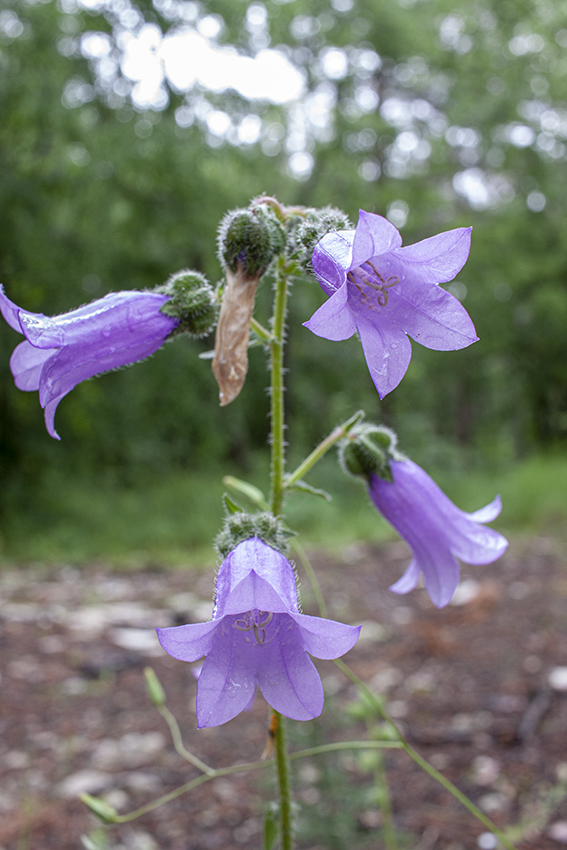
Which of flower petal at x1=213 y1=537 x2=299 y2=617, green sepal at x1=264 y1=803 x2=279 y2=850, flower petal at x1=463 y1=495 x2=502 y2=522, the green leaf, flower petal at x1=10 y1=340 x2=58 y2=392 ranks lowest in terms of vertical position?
green sepal at x1=264 y1=803 x2=279 y2=850

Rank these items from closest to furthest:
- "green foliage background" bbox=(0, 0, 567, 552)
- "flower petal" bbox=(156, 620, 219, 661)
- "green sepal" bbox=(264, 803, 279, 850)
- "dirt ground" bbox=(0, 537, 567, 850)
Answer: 1. "flower petal" bbox=(156, 620, 219, 661)
2. "green sepal" bbox=(264, 803, 279, 850)
3. "dirt ground" bbox=(0, 537, 567, 850)
4. "green foliage background" bbox=(0, 0, 567, 552)

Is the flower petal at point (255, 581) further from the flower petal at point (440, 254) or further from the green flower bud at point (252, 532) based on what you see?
the flower petal at point (440, 254)

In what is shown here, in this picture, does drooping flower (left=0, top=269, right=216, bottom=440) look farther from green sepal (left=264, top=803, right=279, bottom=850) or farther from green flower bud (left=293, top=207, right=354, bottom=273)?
green sepal (left=264, top=803, right=279, bottom=850)

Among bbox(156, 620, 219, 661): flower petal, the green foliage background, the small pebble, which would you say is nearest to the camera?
bbox(156, 620, 219, 661): flower petal

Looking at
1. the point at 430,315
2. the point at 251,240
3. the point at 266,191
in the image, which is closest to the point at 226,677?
the point at 430,315

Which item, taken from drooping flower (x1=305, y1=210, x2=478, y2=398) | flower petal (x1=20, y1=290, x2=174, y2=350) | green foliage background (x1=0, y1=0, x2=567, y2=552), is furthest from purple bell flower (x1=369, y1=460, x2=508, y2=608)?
green foliage background (x1=0, y1=0, x2=567, y2=552)

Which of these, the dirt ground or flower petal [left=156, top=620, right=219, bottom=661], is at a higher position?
A: the dirt ground

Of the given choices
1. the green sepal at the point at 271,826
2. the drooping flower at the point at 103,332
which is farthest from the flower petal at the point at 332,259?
the green sepal at the point at 271,826

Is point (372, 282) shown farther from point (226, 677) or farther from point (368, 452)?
point (226, 677)
